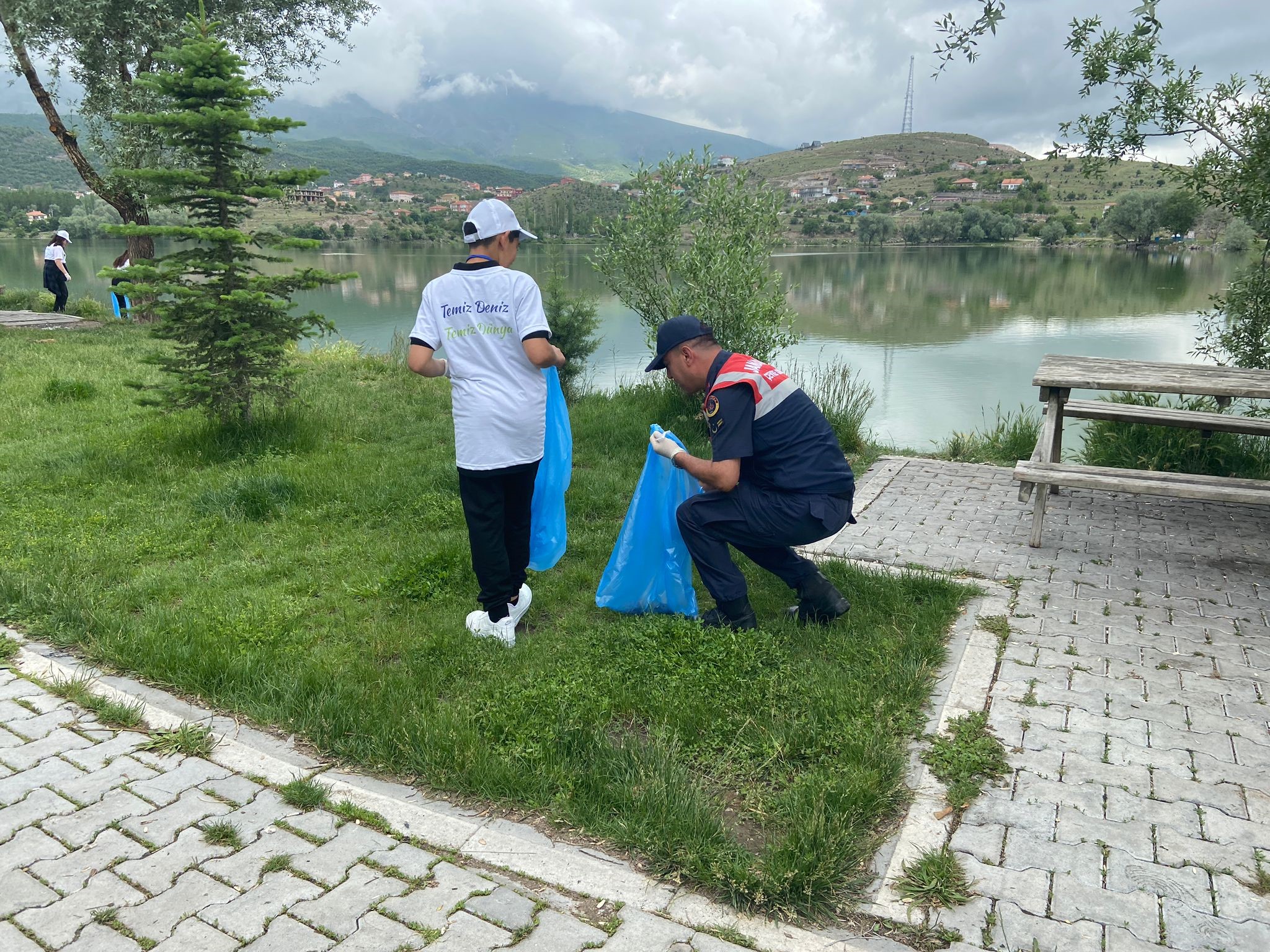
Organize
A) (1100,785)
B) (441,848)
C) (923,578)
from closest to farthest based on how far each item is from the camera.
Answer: (441,848) → (1100,785) → (923,578)

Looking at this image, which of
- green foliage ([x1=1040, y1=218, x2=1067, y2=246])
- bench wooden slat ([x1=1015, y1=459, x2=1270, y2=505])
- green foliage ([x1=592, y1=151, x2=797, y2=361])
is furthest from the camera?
green foliage ([x1=1040, y1=218, x2=1067, y2=246])

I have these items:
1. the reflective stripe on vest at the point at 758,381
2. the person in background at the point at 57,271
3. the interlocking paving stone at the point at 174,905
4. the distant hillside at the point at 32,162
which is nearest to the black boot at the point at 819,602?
the reflective stripe on vest at the point at 758,381

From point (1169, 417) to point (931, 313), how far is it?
18.7 meters

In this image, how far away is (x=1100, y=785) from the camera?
2900mm

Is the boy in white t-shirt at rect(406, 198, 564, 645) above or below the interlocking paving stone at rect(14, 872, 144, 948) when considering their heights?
above

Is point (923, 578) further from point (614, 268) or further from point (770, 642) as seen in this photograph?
point (614, 268)

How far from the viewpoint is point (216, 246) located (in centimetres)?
694

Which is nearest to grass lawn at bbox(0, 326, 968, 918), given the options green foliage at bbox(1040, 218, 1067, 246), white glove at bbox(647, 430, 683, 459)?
white glove at bbox(647, 430, 683, 459)

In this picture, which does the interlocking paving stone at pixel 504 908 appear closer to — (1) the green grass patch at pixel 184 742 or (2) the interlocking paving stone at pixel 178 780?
(2) the interlocking paving stone at pixel 178 780

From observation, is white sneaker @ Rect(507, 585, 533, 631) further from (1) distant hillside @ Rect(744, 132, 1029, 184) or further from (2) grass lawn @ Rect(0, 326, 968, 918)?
(1) distant hillside @ Rect(744, 132, 1029, 184)

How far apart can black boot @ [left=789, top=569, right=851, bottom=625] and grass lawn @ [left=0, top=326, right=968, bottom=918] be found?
10cm

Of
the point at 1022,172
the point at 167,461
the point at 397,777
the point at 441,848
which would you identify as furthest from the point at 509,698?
the point at 1022,172

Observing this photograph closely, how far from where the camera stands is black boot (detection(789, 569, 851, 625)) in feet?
13.7

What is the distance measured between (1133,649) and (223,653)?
419 centimetres
